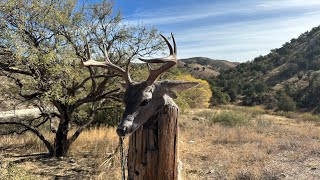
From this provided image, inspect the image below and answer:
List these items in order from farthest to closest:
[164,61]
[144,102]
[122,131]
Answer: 1. [164,61]
2. [144,102]
3. [122,131]

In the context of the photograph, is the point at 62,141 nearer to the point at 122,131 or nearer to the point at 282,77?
the point at 122,131

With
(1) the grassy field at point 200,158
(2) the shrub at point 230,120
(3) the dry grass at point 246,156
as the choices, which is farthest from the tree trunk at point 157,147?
(2) the shrub at point 230,120

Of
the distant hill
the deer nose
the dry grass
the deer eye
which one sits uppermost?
the distant hill

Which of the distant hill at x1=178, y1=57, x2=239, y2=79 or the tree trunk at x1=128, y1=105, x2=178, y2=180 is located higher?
the distant hill at x1=178, y1=57, x2=239, y2=79

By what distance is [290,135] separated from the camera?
50.3 feet

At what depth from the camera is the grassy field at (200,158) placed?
8.57 metres

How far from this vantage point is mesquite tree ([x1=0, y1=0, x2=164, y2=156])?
8.23 metres

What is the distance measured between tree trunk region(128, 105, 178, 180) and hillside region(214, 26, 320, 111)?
118 ft

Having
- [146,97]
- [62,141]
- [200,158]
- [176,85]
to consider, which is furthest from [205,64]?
[146,97]

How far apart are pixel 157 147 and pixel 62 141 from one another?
322 inches

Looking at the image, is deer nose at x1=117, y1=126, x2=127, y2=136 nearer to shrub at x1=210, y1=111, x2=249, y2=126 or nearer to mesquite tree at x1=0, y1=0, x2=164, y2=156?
mesquite tree at x1=0, y1=0, x2=164, y2=156

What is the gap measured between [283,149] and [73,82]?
7.70 m

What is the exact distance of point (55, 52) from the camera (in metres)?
8.66

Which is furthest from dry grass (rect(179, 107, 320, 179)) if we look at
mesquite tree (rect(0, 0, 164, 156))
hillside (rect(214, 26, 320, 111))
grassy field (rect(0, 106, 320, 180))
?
hillside (rect(214, 26, 320, 111))
